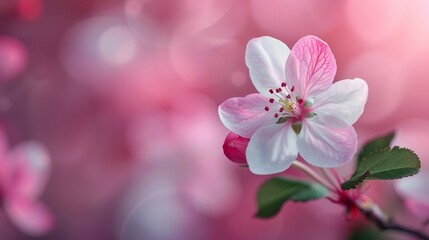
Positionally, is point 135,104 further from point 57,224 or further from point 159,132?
point 57,224

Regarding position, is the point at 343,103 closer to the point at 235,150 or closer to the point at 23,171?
the point at 235,150

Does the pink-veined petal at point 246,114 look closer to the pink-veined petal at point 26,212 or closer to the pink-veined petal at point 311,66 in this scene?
the pink-veined petal at point 311,66

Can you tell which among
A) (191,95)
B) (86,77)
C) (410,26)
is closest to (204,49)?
(191,95)

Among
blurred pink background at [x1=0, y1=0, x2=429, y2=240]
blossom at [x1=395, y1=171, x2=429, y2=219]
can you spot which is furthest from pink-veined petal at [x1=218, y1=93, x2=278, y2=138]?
blurred pink background at [x1=0, y1=0, x2=429, y2=240]

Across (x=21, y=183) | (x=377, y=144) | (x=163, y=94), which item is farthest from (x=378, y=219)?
(x=163, y=94)

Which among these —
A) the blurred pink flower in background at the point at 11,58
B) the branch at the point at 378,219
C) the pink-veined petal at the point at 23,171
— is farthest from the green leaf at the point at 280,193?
the blurred pink flower in background at the point at 11,58

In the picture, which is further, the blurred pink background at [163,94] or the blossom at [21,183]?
the blurred pink background at [163,94]

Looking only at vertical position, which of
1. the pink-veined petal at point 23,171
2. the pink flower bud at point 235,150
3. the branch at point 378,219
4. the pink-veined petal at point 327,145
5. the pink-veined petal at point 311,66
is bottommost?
the pink-veined petal at point 23,171
